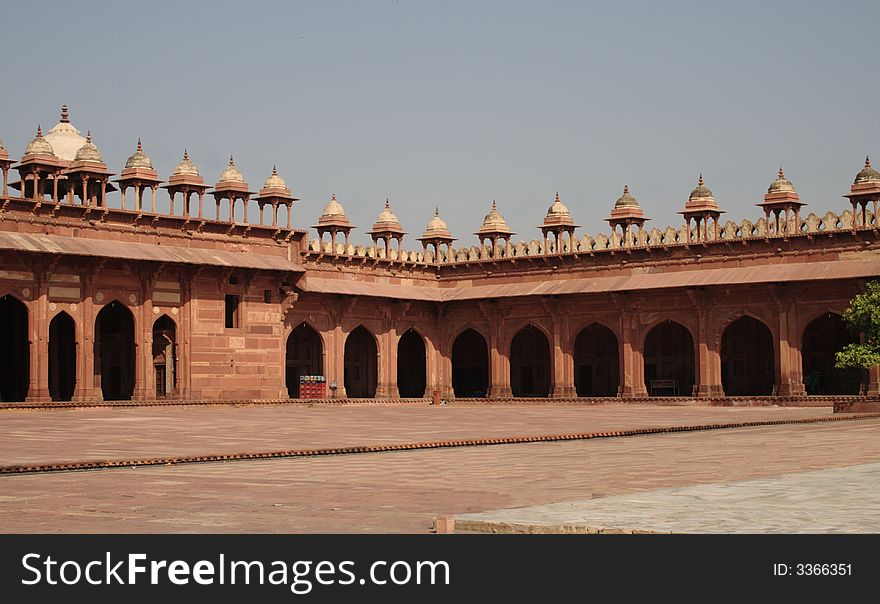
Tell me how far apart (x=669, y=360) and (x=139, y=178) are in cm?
1777

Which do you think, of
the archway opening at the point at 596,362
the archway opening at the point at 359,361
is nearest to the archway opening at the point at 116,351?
the archway opening at the point at 359,361

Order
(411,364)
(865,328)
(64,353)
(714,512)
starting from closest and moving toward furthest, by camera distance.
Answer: (714,512)
(865,328)
(64,353)
(411,364)

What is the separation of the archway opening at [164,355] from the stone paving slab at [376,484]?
19.3 metres

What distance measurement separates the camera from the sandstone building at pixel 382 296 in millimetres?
31328

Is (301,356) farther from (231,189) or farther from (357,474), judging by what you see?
→ (357,474)

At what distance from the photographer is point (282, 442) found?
16062mm

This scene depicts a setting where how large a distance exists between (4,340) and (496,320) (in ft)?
48.5

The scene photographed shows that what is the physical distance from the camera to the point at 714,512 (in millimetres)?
7438

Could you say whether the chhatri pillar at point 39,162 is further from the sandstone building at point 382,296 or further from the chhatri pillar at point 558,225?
the chhatri pillar at point 558,225

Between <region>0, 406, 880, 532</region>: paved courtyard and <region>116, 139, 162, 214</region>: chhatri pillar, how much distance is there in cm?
1394

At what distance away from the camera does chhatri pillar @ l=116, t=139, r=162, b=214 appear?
3303cm

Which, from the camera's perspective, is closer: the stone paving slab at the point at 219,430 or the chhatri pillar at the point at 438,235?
the stone paving slab at the point at 219,430

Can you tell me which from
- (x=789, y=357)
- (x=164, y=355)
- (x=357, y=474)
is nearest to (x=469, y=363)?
(x=789, y=357)

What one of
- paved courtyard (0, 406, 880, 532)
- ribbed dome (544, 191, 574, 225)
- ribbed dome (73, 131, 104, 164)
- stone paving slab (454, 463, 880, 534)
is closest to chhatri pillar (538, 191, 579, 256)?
ribbed dome (544, 191, 574, 225)
